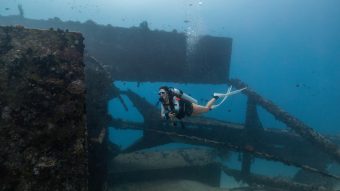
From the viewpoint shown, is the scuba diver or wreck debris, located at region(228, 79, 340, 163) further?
wreck debris, located at region(228, 79, 340, 163)

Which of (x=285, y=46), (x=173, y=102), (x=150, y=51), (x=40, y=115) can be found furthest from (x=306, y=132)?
(x=285, y=46)

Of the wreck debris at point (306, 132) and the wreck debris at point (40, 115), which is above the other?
the wreck debris at point (40, 115)

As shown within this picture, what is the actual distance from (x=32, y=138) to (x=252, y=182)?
10.3m

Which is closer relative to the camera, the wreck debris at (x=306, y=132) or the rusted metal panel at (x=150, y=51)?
the wreck debris at (x=306, y=132)

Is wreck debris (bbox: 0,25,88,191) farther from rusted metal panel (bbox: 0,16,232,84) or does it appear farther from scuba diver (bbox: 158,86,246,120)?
rusted metal panel (bbox: 0,16,232,84)

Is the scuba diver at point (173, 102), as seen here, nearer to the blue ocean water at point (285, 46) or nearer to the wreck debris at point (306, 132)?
the wreck debris at point (306, 132)

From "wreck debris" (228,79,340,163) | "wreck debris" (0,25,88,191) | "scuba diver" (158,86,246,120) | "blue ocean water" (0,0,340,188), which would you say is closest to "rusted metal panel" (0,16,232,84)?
"wreck debris" (228,79,340,163)

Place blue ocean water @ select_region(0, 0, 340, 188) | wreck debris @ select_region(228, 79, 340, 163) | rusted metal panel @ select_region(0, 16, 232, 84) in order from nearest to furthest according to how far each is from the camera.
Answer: wreck debris @ select_region(228, 79, 340, 163), rusted metal panel @ select_region(0, 16, 232, 84), blue ocean water @ select_region(0, 0, 340, 188)

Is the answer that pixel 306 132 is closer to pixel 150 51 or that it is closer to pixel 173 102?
pixel 150 51

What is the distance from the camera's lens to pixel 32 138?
2389 mm

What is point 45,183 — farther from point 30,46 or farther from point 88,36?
point 88,36

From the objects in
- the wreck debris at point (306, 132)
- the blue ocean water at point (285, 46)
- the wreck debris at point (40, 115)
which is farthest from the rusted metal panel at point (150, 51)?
the blue ocean water at point (285, 46)

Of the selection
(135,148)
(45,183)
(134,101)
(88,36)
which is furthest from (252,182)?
(45,183)

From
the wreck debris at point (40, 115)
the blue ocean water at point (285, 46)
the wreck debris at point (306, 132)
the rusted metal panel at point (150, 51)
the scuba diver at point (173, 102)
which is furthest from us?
the blue ocean water at point (285, 46)
